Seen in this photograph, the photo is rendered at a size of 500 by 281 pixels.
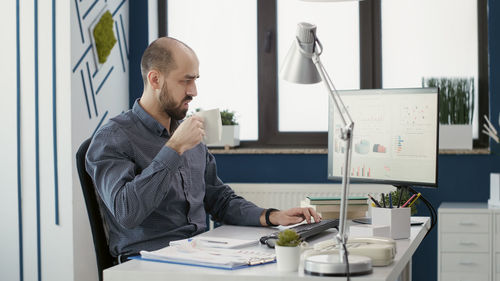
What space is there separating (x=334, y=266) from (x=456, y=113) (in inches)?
103

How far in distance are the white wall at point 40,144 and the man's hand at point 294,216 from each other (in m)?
1.68

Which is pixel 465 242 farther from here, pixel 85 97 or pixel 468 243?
pixel 85 97

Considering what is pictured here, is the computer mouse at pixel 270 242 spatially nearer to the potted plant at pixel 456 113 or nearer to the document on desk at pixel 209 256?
the document on desk at pixel 209 256

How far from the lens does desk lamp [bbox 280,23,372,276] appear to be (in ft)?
4.15

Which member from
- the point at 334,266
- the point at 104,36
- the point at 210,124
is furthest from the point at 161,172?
the point at 104,36

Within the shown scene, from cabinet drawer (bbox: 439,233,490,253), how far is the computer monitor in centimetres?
123

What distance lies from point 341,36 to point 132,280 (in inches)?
118

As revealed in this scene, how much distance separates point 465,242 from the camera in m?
3.22

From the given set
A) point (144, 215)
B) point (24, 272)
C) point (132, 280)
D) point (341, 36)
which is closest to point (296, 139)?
point (341, 36)

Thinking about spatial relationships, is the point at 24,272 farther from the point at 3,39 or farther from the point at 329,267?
the point at 329,267

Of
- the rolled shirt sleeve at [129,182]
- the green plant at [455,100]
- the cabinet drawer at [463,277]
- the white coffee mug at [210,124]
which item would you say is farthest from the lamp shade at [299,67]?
the green plant at [455,100]

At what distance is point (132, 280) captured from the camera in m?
1.33

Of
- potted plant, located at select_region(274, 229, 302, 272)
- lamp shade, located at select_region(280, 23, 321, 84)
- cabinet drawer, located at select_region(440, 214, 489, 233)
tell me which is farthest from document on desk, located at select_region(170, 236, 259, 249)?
cabinet drawer, located at select_region(440, 214, 489, 233)

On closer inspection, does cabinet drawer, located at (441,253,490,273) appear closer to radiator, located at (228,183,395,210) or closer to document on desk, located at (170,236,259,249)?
radiator, located at (228,183,395,210)
